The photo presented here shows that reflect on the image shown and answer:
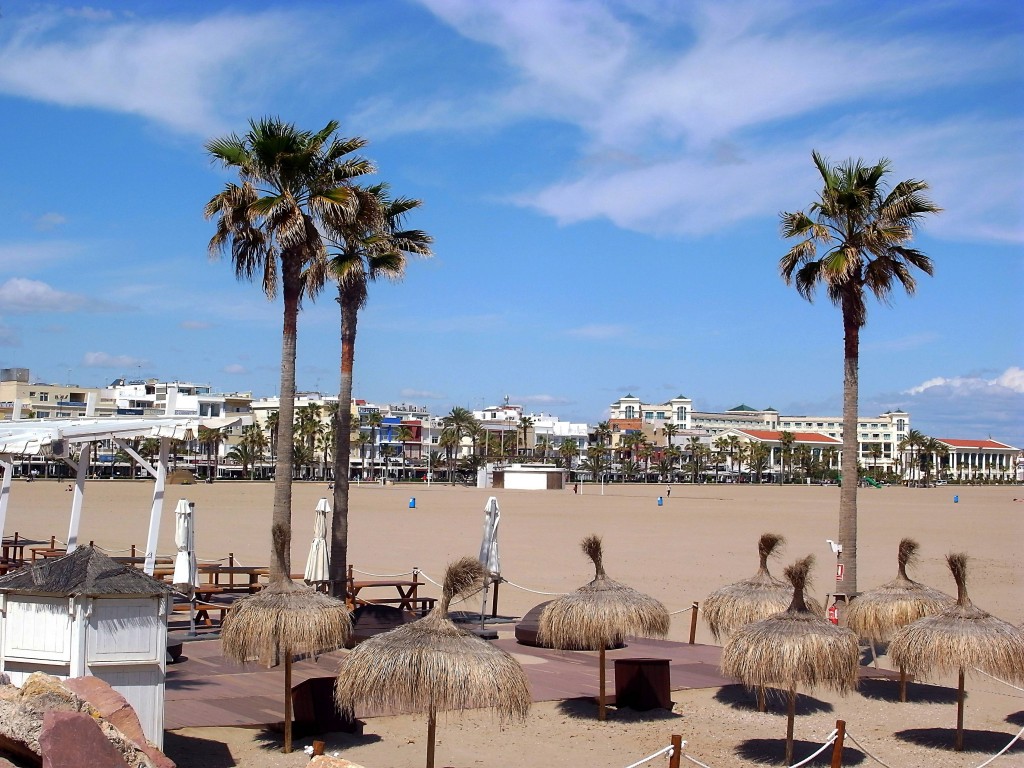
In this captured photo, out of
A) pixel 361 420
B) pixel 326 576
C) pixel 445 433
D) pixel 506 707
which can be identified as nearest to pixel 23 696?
pixel 506 707

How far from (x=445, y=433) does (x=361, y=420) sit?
52.6 feet

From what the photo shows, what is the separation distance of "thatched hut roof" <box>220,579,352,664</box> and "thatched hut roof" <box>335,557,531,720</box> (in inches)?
38.4

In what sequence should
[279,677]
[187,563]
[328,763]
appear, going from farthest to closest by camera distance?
[187,563] → [279,677] → [328,763]

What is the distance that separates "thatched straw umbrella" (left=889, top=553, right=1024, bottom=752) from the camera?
400 inches

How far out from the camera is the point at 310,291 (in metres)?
17.5

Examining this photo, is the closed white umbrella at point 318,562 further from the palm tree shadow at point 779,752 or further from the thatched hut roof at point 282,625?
the palm tree shadow at point 779,752

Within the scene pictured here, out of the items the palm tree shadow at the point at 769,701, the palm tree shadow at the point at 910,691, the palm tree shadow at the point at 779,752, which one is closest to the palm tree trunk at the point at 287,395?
the palm tree shadow at the point at 769,701

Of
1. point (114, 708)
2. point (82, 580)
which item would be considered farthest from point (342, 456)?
point (114, 708)

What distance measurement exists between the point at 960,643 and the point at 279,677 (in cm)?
740

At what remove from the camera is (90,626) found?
8.22 m

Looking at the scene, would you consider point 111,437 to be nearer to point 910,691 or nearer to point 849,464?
point 910,691

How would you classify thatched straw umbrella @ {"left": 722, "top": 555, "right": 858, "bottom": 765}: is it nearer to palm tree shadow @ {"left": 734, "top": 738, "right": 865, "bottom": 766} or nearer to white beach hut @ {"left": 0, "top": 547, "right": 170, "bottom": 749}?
palm tree shadow @ {"left": 734, "top": 738, "right": 865, "bottom": 766}

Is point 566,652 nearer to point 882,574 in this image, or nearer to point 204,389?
point 882,574

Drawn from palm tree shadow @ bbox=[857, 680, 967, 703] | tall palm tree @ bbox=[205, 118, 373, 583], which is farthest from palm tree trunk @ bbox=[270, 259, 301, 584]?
palm tree shadow @ bbox=[857, 680, 967, 703]
